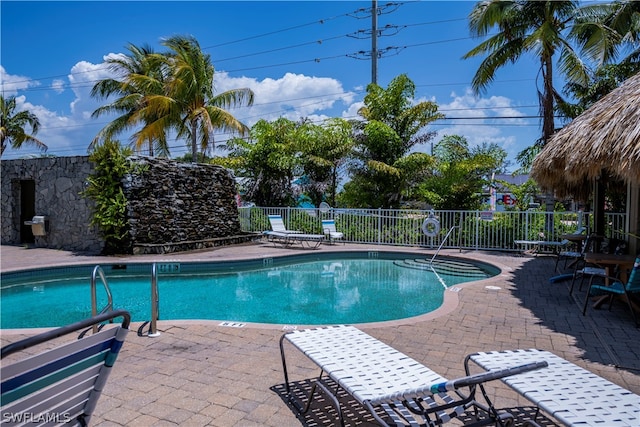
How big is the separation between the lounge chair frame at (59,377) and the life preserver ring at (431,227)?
35.9 ft

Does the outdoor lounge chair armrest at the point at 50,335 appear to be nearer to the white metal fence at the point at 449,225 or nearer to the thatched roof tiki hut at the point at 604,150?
the thatched roof tiki hut at the point at 604,150

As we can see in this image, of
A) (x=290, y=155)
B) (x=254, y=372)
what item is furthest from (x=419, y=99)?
(x=254, y=372)

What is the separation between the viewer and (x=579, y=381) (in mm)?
2365

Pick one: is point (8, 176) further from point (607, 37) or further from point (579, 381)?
point (607, 37)

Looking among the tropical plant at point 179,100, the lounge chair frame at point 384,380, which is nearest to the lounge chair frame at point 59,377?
the lounge chair frame at point 384,380

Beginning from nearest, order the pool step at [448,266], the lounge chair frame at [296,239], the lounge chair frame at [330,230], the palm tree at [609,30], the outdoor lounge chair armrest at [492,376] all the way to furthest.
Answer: the outdoor lounge chair armrest at [492,376]
the pool step at [448,266]
the palm tree at [609,30]
the lounge chair frame at [296,239]
the lounge chair frame at [330,230]

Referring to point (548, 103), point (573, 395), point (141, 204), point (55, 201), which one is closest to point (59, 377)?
point (573, 395)

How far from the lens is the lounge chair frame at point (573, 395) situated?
197 centimetres

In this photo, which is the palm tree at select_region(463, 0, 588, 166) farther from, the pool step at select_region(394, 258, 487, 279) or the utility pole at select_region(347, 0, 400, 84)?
the utility pole at select_region(347, 0, 400, 84)

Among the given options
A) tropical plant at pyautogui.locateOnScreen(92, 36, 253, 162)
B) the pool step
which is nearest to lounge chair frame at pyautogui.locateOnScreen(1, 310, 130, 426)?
the pool step

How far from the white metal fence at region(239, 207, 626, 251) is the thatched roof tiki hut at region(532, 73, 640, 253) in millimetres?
3016

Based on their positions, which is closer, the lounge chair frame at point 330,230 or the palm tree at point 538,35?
the palm tree at point 538,35

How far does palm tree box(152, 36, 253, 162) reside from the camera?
629 inches

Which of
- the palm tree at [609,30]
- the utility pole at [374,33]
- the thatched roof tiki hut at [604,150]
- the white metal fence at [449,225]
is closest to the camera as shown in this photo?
the thatched roof tiki hut at [604,150]
